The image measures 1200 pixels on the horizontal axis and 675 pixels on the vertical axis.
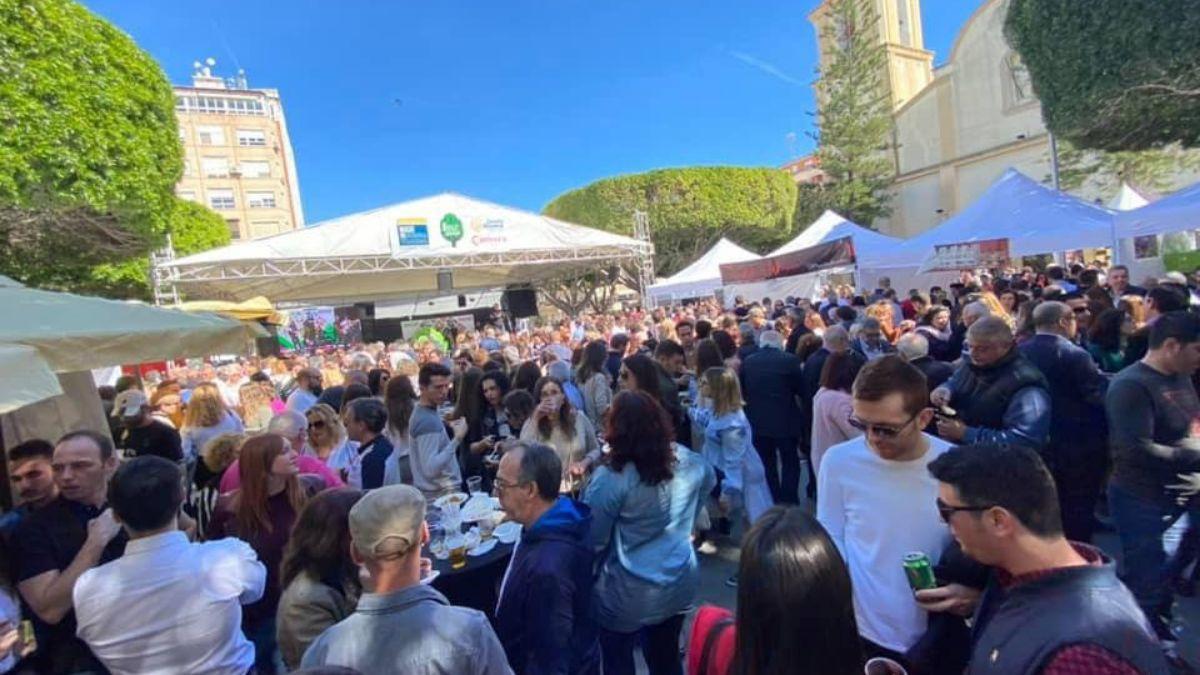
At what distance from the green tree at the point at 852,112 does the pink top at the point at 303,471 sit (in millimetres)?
33869

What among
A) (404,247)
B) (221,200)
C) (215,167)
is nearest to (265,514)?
(404,247)

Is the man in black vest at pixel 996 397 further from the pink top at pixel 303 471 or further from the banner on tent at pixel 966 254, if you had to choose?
the banner on tent at pixel 966 254

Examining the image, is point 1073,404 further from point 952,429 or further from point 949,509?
point 949,509

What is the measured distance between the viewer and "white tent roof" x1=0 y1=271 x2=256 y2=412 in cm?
251

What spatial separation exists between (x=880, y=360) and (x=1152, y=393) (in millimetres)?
1631

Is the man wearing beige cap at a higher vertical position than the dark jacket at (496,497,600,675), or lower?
higher

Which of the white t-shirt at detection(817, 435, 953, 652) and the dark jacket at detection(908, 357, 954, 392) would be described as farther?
the dark jacket at detection(908, 357, 954, 392)

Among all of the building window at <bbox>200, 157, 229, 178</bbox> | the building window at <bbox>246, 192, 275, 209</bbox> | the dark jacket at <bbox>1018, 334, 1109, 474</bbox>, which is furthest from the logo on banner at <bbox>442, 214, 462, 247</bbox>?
the building window at <bbox>200, 157, 229, 178</bbox>

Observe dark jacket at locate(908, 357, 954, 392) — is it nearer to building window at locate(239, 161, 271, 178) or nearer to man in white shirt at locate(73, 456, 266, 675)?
man in white shirt at locate(73, 456, 266, 675)

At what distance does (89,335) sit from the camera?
3.26m

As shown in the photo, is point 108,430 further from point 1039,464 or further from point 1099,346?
point 1099,346

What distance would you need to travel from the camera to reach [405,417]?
165 inches

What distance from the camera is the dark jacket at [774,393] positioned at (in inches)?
194

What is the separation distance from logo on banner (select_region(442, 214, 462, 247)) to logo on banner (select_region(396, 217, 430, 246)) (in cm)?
45
